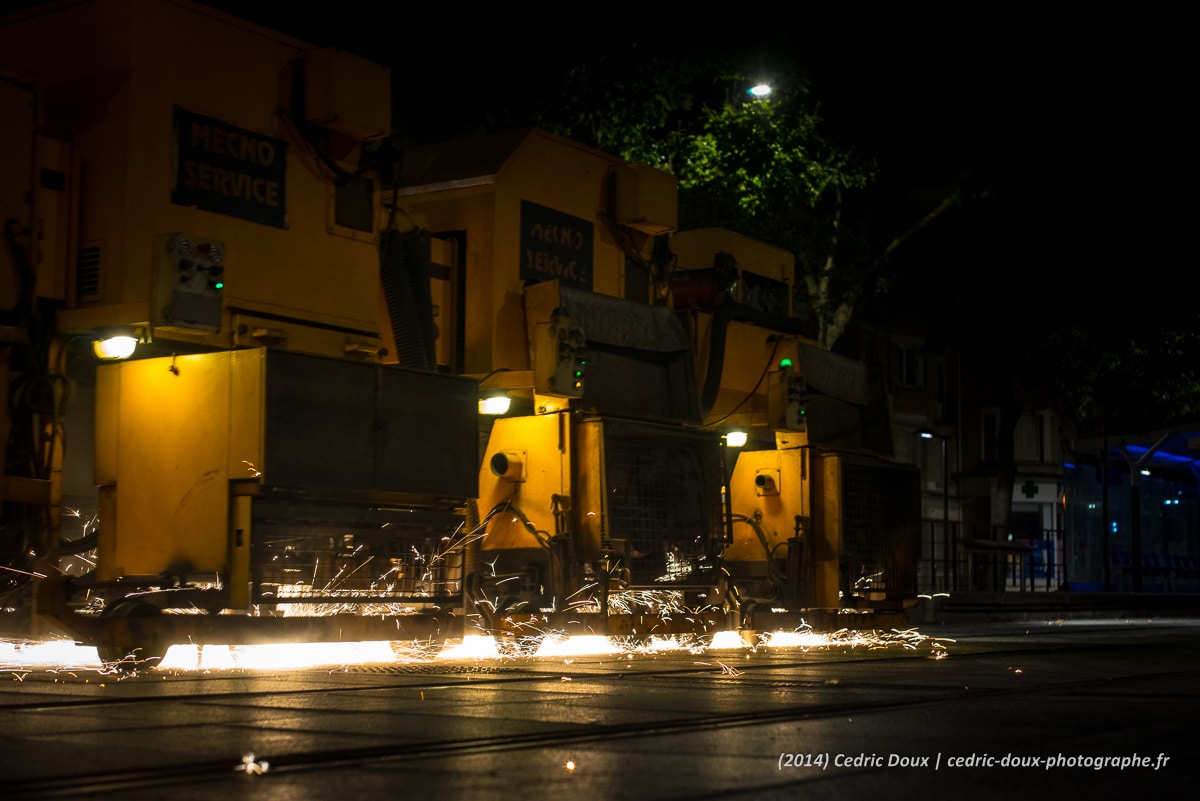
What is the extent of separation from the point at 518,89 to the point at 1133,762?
1985cm

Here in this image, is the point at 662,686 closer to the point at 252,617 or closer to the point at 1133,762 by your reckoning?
the point at 252,617

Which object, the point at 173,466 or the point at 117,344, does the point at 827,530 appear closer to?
the point at 173,466

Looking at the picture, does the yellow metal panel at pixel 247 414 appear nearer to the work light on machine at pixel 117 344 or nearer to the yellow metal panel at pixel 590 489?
the work light on machine at pixel 117 344

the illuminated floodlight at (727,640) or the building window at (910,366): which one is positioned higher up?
the building window at (910,366)

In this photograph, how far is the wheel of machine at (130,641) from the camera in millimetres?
9281

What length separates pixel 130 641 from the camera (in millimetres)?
9281

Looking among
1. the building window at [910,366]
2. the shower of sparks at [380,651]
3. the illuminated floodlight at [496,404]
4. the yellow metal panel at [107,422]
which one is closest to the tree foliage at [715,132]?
the illuminated floodlight at [496,404]

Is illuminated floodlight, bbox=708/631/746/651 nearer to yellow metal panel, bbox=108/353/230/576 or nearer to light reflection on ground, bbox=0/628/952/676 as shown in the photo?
light reflection on ground, bbox=0/628/952/676

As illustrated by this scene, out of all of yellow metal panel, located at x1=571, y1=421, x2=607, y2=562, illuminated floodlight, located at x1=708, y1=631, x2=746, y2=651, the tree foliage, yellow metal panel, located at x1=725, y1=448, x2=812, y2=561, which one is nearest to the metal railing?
the tree foliage

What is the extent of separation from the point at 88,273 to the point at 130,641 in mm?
2405

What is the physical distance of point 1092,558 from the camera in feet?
134

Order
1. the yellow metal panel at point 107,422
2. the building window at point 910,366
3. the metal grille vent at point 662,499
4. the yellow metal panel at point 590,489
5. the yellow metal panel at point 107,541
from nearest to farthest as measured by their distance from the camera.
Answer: the yellow metal panel at point 107,541, the yellow metal panel at point 107,422, the yellow metal panel at point 590,489, the metal grille vent at point 662,499, the building window at point 910,366

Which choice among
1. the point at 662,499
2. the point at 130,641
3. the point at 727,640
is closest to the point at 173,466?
the point at 130,641

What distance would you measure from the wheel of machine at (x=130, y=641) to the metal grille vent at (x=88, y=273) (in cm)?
195
